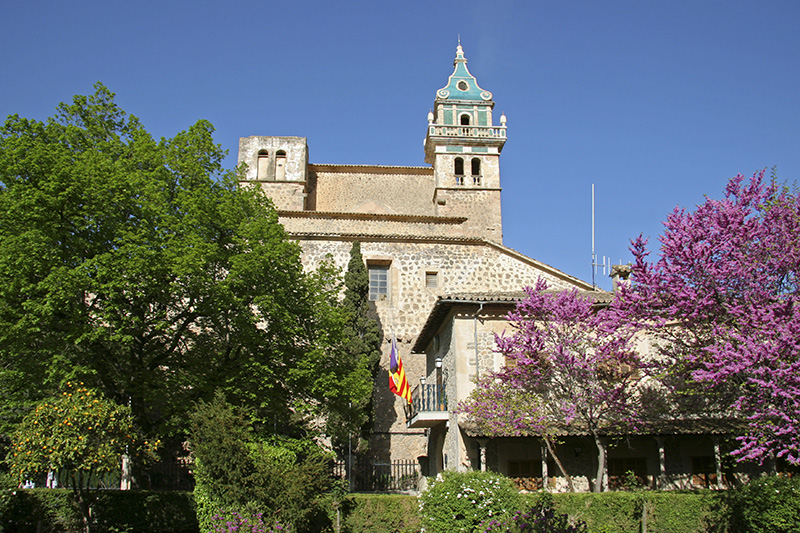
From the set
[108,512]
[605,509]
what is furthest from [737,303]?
[108,512]

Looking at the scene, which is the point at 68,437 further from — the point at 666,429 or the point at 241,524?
the point at 666,429

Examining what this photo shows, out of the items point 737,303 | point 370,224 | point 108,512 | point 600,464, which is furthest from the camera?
point 370,224

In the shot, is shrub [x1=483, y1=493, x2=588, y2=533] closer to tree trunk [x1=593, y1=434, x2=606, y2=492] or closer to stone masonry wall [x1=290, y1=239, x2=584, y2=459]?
tree trunk [x1=593, y1=434, x2=606, y2=492]

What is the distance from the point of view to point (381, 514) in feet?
47.3

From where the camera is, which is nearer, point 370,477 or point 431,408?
point 431,408

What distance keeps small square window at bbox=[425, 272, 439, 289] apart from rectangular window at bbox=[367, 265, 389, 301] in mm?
1901

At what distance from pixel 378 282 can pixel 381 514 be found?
1635 centimetres

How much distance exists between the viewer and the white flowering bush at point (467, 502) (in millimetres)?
11633

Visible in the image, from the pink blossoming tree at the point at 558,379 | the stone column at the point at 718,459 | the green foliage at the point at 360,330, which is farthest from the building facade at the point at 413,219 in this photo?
the stone column at the point at 718,459

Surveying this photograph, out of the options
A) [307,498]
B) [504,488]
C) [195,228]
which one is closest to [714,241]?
[504,488]

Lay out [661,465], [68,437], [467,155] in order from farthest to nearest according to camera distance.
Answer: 1. [467,155]
2. [661,465]
3. [68,437]

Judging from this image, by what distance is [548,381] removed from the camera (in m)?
16.0

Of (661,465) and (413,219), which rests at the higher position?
(413,219)

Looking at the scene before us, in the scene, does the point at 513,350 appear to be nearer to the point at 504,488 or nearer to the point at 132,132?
the point at 504,488
